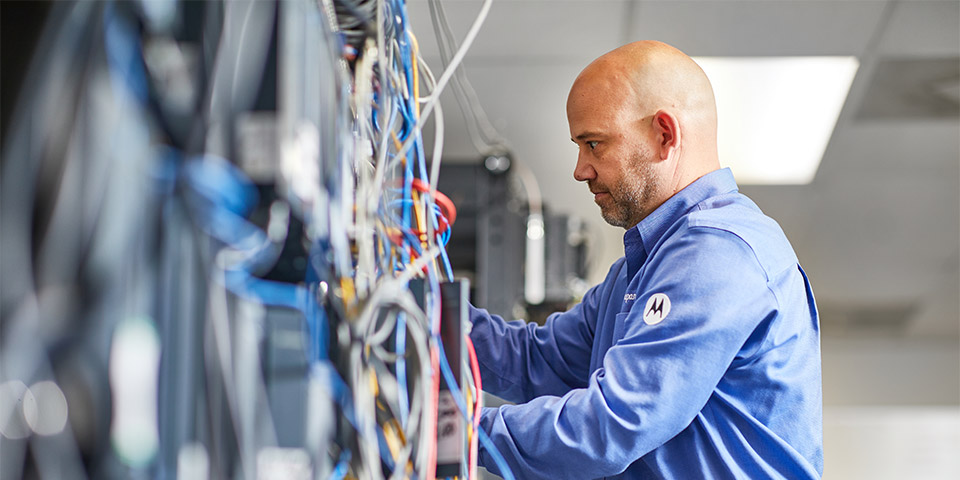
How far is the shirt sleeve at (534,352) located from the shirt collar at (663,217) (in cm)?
13

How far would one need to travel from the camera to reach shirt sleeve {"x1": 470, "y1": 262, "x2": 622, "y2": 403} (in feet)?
4.47

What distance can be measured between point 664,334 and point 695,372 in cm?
6

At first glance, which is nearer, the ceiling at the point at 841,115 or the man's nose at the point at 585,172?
the man's nose at the point at 585,172

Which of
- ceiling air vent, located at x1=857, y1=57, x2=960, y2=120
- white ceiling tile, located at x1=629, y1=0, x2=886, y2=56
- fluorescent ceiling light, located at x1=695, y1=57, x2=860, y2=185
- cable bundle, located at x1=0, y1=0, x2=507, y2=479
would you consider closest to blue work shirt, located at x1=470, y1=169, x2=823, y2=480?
cable bundle, located at x1=0, y1=0, x2=507, y2=479

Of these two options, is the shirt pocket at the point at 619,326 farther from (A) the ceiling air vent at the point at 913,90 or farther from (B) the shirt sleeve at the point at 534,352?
(A) the ceiling air vent at the point at 913,90

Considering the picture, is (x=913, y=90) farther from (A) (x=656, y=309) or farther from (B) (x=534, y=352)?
(A) (x=656, y=309)

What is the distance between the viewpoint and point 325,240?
68 cm

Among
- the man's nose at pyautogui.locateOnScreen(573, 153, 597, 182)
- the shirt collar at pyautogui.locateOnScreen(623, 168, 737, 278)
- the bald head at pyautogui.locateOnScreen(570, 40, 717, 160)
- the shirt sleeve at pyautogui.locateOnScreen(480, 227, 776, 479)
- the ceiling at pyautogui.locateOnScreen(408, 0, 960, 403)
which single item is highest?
the ceiling at pyautogui.locateOnScreen(408, 0, 960, 403)

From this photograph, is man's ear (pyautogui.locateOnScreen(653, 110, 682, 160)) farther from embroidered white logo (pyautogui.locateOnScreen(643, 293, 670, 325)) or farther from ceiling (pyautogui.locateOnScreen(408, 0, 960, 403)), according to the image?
ceiling (pyautogui.locateOnScreen(408, 0, 960, 403))

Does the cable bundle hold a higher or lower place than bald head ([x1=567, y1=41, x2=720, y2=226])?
lower

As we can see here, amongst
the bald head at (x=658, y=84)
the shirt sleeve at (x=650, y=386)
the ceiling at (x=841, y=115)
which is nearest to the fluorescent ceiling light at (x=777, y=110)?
the ceiling at (x=841, y=115)

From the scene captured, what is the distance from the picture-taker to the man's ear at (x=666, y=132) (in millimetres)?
1313

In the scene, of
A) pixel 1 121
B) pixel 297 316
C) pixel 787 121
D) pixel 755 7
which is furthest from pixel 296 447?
pixel 787 121

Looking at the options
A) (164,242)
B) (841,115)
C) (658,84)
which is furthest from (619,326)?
(841,115)
